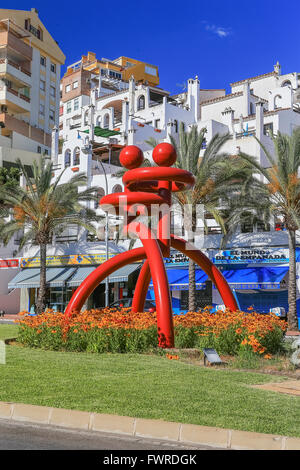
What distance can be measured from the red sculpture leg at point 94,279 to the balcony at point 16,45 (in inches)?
2067

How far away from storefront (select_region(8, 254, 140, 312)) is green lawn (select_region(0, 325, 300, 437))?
2276cm

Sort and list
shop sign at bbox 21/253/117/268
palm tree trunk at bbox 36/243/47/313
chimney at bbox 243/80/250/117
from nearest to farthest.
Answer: palm tree trunk at bbox 36/243/47/313 < shop sign at bbox 21/253/117/268 < chimney at bbox 243/80/250/117

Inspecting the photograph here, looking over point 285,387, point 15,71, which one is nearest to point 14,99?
point 15,71

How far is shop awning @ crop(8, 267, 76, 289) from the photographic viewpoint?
37000 millimetres

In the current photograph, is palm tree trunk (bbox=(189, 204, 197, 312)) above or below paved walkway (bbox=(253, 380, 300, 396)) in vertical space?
above

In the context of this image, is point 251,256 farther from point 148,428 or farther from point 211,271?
point 148,428

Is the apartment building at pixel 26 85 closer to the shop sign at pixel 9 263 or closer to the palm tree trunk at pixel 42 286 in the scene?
the shop sign at pixel 9 263

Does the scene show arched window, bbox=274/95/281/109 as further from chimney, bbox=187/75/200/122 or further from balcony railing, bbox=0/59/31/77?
balcony railing, bbox=0/59/31/77

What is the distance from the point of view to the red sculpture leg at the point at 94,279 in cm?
1694

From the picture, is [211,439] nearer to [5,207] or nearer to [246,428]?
[246,428]

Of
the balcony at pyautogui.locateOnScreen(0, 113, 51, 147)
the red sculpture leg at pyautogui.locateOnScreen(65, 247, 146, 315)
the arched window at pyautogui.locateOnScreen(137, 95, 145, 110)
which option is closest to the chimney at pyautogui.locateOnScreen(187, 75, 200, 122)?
the arched window at pyautogui.locateOnScreen(137, 95, 145, 110)

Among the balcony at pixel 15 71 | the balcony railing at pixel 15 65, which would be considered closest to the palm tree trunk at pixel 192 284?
the balcony at pixel 15 71

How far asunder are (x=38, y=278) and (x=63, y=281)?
2.20 metres

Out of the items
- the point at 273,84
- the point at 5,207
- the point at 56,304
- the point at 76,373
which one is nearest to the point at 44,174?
the point at 5,207
